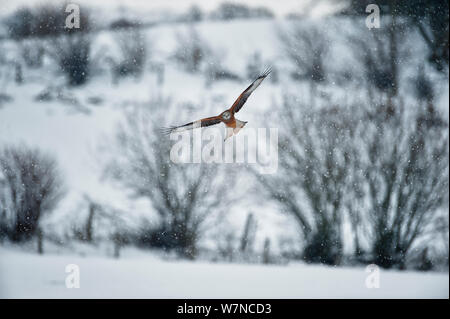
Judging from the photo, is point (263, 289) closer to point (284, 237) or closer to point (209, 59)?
point (284, 237)

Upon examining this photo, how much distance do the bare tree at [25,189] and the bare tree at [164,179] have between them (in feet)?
0.75

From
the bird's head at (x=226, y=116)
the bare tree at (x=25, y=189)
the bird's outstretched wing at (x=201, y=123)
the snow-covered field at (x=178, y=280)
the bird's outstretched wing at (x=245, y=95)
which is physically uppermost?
the bird's outstretched wing at (x=245, y=95)

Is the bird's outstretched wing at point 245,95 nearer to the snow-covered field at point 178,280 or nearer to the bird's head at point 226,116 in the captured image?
the bird's head at point 226,116

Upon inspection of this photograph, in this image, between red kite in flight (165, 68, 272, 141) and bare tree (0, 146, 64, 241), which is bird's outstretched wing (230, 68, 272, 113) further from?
bare tree (0, 146, 64, 241)

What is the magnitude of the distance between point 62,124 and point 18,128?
0.16m

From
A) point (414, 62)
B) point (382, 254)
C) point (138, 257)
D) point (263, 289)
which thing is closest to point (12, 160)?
point (138, 257)

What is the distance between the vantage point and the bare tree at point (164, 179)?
210 cm

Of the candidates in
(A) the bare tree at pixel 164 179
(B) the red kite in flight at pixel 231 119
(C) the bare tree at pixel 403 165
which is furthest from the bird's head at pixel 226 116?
(C) the bare tree at pixel 403 165

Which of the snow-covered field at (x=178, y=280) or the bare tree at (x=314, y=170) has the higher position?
the bare tree at (x=314, y=170)

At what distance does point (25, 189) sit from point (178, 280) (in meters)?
0.65

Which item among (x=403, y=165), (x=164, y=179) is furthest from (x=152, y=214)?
(x=403, y=165)

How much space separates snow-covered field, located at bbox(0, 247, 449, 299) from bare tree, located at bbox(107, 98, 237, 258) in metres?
0.11

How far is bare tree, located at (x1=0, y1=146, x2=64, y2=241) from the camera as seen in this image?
6.72ft

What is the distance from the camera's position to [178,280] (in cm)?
204
